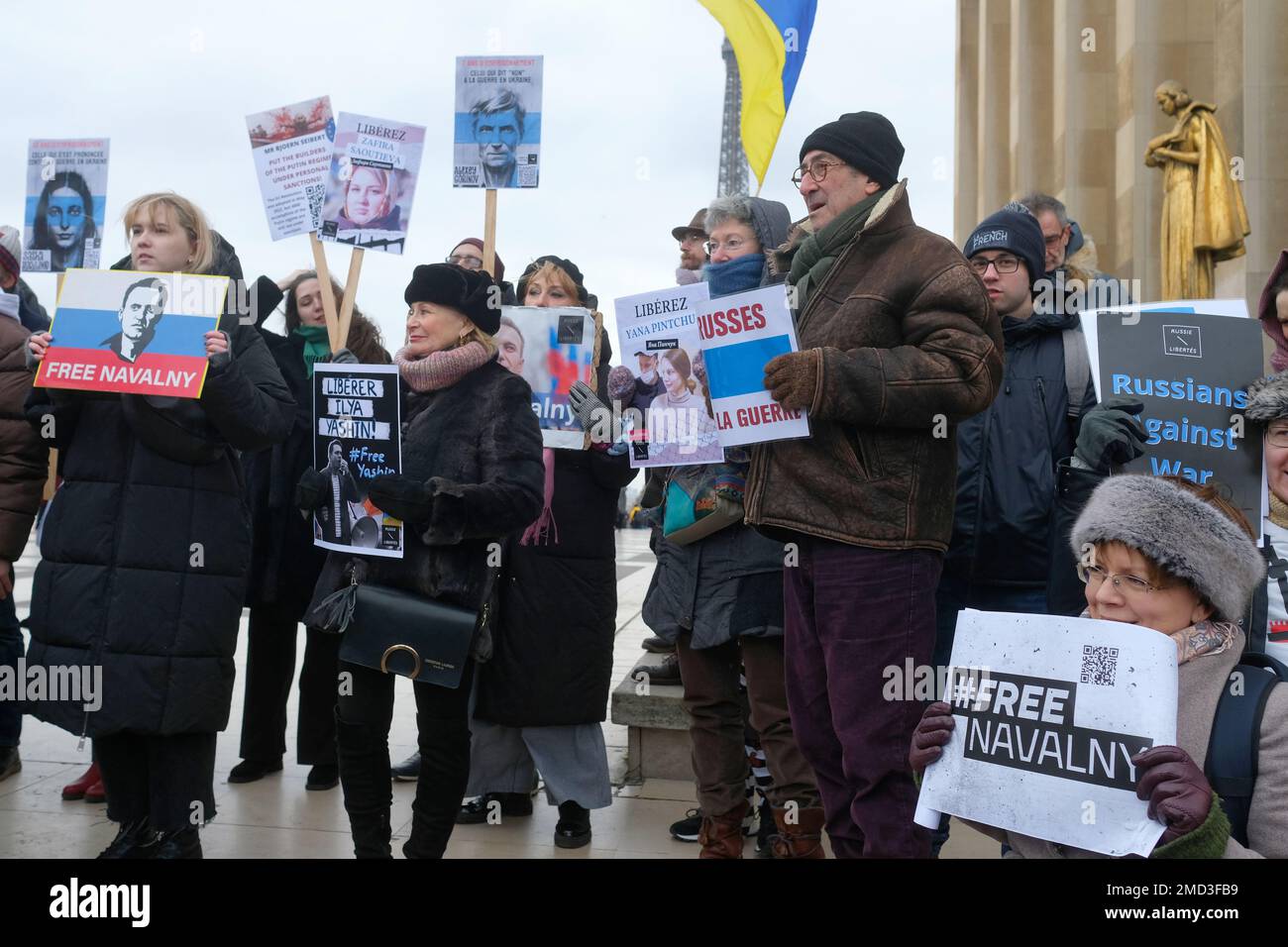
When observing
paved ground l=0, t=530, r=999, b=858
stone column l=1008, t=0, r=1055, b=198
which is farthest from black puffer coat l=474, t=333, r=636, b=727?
stone column l=1008, t=0, r=1055, b=198

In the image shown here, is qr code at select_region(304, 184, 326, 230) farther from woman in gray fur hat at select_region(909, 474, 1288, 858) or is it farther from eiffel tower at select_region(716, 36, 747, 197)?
eiffel tower at select_region(716, 36, 747, 197)

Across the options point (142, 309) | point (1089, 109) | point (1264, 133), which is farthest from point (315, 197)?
point (1089, 109)

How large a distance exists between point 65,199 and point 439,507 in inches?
147

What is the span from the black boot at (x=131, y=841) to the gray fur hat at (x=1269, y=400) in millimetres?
3516

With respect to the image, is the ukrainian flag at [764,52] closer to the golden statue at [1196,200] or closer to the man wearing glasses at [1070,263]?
the man wearing glasses at [1070,263]

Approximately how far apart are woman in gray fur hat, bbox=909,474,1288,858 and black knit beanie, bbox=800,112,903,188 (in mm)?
1166

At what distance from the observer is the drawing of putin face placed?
3727 millimetres

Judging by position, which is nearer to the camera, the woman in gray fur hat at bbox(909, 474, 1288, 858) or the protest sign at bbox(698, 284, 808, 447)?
the woman in gray fur hat at bbox(909, 474, 1288, 858)

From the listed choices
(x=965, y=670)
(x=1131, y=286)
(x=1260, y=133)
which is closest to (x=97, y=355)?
(x=965, y=670)

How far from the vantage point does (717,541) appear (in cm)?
401

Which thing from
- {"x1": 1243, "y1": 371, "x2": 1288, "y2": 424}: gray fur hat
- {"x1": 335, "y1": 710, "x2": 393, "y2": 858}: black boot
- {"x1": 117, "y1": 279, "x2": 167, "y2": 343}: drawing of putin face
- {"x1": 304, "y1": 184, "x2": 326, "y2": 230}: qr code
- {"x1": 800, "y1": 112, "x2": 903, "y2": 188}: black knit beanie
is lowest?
{"x1": 335, "y1": 710, "x2": 393, "y2": 858}: black boot

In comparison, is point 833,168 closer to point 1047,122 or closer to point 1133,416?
point 1133,416

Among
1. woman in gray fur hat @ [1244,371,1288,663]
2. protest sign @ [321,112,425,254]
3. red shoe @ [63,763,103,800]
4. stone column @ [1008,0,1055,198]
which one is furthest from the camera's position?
stone column @ [1008,0,1055,198]

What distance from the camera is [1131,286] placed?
14.5 meters
